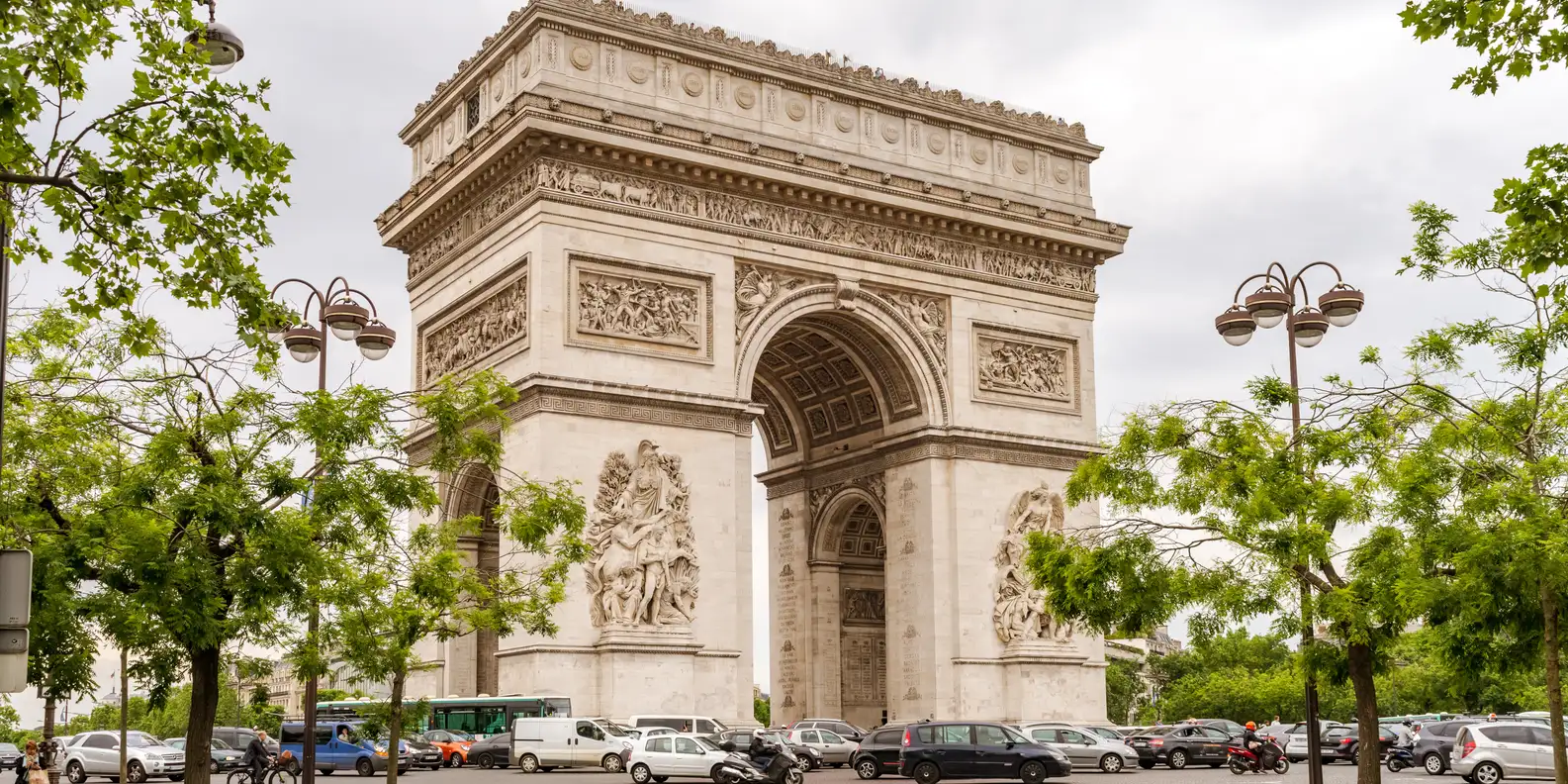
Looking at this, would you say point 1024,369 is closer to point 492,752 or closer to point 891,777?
point 891,777

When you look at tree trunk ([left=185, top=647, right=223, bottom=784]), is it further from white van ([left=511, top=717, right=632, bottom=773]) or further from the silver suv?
the silver suv

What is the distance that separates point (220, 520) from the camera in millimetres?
17047

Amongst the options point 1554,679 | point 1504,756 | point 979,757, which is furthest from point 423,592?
point 1504,756

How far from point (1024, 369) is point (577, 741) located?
15.7 m

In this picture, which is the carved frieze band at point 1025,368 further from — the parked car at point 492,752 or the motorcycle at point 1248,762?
the parked car at point 492,752

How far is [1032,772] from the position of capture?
30.2 metres

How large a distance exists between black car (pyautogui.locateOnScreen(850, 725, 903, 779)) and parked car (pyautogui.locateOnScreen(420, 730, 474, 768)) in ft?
31.5

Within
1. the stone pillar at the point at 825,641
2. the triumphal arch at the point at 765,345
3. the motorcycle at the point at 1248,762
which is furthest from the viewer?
the stone pillar at the point at 825,641

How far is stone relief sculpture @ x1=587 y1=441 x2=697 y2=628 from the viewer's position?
34125mm

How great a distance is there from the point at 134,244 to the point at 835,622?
112 ft

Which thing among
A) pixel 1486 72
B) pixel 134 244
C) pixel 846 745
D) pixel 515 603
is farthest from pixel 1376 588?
pixel 846 745

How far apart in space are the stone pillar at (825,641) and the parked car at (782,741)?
4585mm

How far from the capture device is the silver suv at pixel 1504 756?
3159 cm

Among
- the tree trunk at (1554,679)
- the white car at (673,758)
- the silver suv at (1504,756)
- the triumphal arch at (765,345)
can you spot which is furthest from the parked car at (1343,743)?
the tree trunk at (1554,679)
